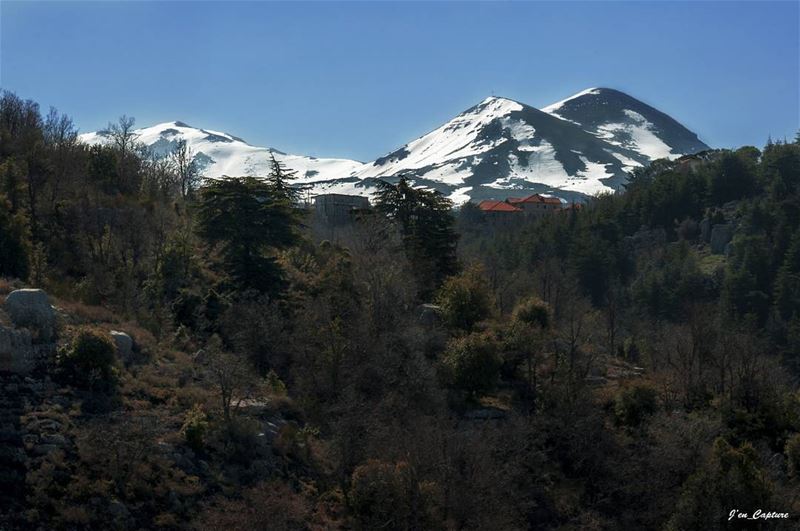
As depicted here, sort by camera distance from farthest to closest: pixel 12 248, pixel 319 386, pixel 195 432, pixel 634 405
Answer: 1. pixel 634 405
2. pixel 319 386
3. pixel 12 248
4. pixel 195 432

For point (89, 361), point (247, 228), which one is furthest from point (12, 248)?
point (247, 228)

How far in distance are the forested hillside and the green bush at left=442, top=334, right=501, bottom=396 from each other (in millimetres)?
64

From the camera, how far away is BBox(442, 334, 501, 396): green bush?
26516 millimetres

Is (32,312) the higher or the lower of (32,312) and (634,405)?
the higher

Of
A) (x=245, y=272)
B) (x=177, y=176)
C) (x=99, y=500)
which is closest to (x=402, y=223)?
(x=245, y=272)

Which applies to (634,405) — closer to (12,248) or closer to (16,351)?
(16,351)

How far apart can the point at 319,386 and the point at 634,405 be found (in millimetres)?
10114

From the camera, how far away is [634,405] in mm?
26453

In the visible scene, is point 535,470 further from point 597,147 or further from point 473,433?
point 597,147

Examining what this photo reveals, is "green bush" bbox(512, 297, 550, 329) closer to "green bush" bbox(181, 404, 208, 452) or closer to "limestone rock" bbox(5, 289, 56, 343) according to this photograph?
"green bush" bbox(181, 404, 208, 452)

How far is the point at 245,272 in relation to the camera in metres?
29.3

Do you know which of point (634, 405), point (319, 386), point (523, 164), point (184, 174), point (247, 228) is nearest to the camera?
point (319, 386)

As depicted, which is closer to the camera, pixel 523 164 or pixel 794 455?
pixel 794 455

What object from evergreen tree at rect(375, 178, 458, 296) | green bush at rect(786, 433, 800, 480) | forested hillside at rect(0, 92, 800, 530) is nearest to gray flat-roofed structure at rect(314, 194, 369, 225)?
evergreen tree at rect(375, 178, 458, 296)
